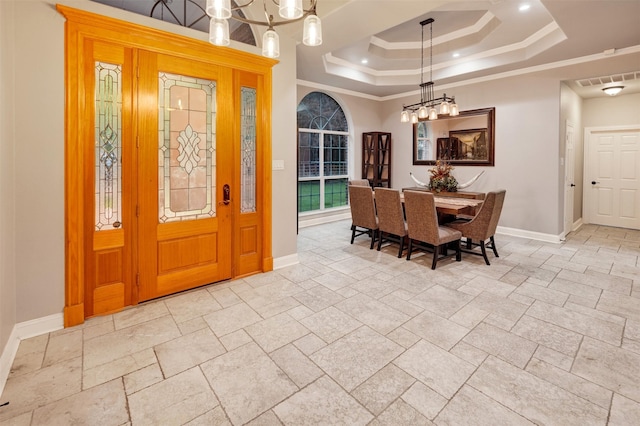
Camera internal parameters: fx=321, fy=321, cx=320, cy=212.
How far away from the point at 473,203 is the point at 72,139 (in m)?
4.52

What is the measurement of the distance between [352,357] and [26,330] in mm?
2493

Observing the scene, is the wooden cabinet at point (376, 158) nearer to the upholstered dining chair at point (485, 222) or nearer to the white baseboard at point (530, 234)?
the white baseboard at point (530, 234)

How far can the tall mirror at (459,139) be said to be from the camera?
236 inches

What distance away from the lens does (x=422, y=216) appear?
4.02 metres

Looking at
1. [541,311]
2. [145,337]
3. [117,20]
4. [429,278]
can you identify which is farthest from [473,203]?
[117,20]

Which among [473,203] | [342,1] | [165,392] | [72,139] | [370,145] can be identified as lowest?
[165,392]

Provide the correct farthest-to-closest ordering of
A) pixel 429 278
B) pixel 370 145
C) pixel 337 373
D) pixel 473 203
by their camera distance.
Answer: pixel 370 145 < pixel 473 203 < pixel 429 278 < pixel 337 373

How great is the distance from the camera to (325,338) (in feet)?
8.03

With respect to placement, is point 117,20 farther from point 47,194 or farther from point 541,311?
point 541,311

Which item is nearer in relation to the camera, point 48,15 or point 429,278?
point 48,15

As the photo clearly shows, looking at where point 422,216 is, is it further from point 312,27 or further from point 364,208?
point 312,27

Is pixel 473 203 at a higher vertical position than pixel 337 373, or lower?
higher

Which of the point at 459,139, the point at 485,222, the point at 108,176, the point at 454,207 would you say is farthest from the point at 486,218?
the point at 108,176

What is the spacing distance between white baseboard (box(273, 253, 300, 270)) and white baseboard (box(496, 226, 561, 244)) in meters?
4.04
